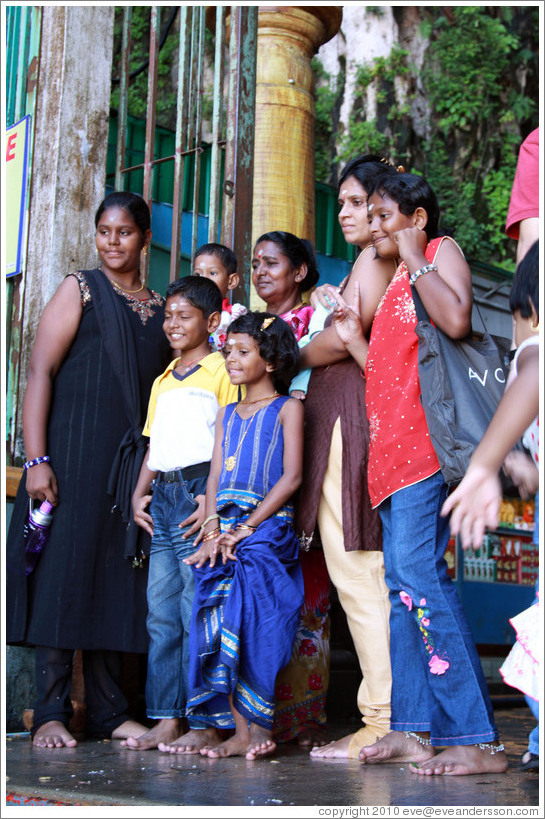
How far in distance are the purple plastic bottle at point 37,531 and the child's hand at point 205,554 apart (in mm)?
668

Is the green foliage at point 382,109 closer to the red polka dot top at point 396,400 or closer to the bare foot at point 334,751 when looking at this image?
the red polka dot top at point 396,400

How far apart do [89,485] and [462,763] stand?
175 centimetres

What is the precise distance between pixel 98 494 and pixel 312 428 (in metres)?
0.91

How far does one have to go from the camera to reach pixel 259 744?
3.01 m

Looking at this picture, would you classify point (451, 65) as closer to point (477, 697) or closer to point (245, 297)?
point (245, 297)

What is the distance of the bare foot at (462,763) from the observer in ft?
8.49

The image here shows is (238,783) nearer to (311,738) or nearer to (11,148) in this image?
(311,738)

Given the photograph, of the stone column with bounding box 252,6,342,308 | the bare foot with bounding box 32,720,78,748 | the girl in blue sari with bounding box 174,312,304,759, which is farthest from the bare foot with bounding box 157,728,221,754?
the stone column with bounding box 252,6,342,308

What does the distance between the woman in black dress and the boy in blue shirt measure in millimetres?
136

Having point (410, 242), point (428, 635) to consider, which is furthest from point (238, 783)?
point (410, 242)

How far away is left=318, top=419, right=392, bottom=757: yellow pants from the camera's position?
3014mm

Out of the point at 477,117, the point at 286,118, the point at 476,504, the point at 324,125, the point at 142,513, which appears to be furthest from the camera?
the point at 324,125

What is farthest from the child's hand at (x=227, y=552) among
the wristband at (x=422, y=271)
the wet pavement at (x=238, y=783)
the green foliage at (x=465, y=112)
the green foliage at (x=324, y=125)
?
the green foliage at (x=324, y=125)

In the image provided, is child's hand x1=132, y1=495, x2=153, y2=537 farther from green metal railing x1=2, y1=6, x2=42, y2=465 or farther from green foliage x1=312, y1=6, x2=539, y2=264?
green foliage x1=312, y1=6, x2=539, y2=264
